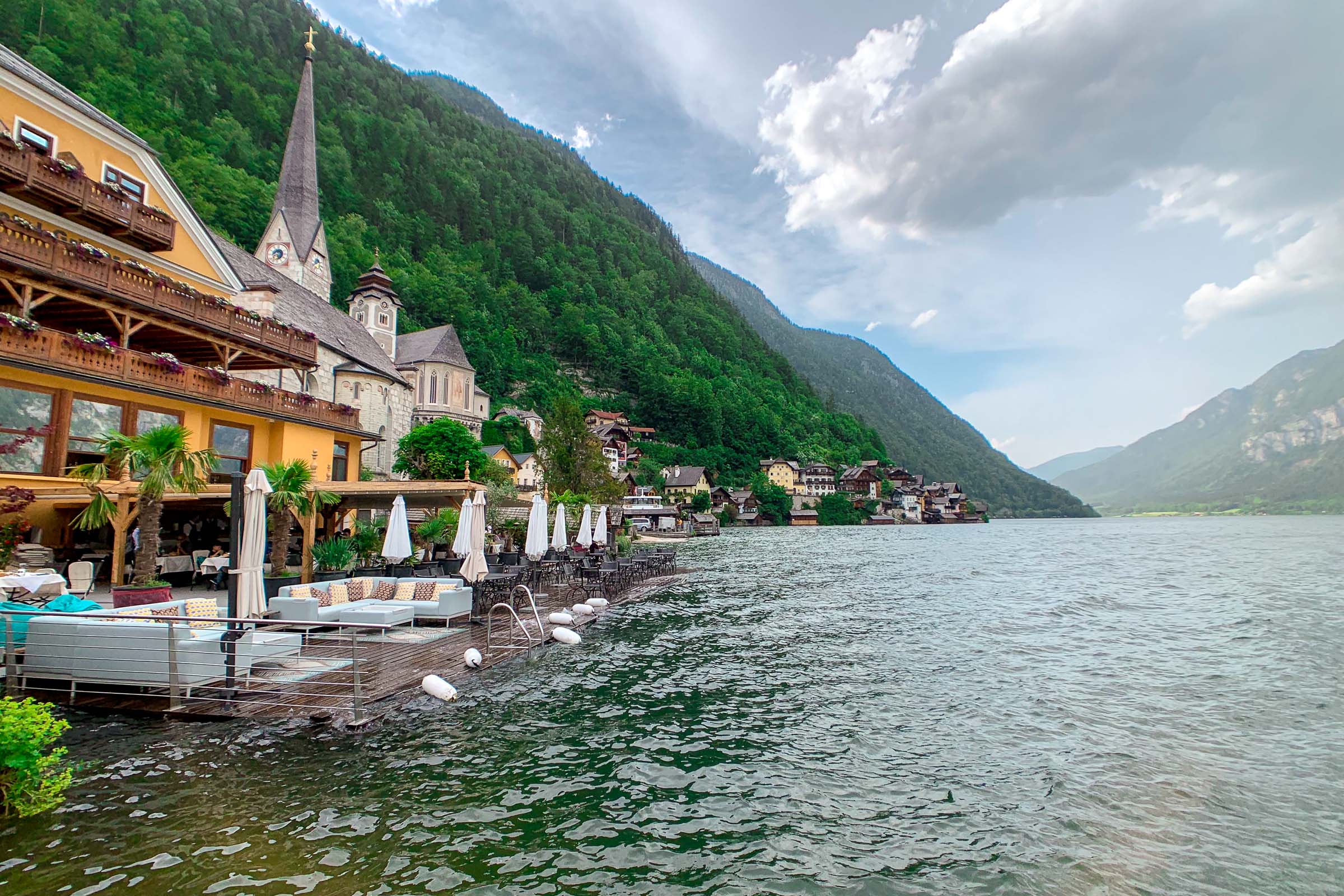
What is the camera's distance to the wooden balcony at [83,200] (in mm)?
15766

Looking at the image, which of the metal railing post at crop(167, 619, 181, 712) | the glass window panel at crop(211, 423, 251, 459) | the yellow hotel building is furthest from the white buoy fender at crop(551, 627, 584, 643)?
the glass window panel at crop(211, 423, 251, 459)

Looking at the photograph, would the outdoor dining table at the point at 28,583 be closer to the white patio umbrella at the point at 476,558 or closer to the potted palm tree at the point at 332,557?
the potted palm tree at the point at 332,557

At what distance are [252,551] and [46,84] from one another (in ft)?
61.0

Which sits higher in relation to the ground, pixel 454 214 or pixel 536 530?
pixel 454 214

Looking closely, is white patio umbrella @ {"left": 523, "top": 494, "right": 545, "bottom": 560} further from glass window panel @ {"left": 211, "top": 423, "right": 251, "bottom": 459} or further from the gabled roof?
the gabled roof

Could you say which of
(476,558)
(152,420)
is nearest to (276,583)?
(476,558)

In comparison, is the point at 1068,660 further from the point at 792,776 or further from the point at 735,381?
the point at 735,381

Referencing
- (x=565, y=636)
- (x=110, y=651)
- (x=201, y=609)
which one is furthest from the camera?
(x=565, y=636)

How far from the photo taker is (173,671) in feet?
26.5

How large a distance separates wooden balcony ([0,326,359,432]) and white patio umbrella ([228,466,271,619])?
9.07 m

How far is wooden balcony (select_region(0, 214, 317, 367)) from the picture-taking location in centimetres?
1477

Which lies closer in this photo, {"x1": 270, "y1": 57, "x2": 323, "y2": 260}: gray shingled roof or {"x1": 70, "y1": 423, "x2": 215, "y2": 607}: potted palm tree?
{"x1": 70, "y1": 423, "x2": 215, "y2": 607}: potted palm tree

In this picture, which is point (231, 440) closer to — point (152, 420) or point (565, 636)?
point (152, 420)

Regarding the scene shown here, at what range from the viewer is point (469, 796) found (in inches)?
256
